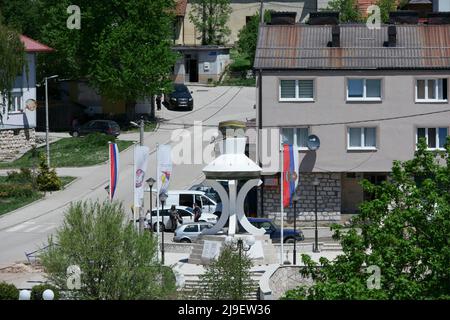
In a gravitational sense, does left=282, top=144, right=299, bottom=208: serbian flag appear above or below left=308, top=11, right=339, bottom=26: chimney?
below

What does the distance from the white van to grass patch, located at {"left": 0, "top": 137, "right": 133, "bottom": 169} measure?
1092 centimetres

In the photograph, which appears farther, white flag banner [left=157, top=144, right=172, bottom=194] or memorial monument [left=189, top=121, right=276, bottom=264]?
white flag banner [left=157, top=144, right=172, bottom=194]

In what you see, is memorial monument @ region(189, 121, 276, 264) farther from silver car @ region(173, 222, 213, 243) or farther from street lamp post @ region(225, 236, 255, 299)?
silver car @ region(173, 222, 213, 243)

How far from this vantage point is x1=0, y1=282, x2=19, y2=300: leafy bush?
4338cm

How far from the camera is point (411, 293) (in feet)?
123

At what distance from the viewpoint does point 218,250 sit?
4975 cm

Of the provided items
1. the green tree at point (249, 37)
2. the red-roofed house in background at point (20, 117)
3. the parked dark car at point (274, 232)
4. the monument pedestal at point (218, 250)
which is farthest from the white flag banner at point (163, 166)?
the green tree at point (249, 37)

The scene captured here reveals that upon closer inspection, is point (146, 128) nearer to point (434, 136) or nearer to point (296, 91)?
point (296, 91)

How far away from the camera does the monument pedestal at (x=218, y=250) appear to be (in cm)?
5000

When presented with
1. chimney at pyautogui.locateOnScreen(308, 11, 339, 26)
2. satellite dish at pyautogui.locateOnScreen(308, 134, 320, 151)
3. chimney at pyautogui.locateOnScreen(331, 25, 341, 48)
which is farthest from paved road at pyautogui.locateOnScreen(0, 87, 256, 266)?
chimney at pyautogui.locateOnScreen(331, 25, 341, 48)

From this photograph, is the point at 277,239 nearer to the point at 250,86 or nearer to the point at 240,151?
the point at 240,151

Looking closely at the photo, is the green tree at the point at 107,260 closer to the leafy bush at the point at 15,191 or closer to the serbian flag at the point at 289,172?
the serbian flag at the point at 289,172
